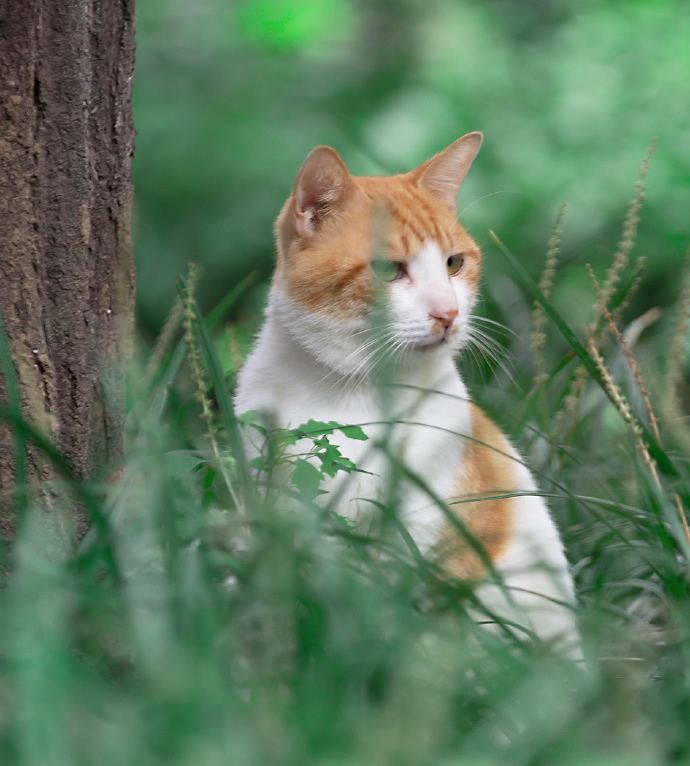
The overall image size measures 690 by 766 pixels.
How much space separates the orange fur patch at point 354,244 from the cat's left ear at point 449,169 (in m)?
0.06

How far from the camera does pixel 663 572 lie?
172 centimetres

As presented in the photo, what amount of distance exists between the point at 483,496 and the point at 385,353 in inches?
15.9

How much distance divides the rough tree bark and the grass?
28 centimetres

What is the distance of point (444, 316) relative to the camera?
2.04 m

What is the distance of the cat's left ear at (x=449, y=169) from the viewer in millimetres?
2328

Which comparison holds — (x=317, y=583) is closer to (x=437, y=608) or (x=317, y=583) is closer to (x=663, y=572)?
(x=437, y=608)

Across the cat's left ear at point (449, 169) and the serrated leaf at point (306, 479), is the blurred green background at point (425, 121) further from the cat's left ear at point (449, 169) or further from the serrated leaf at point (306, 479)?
the serrated leaf at point (306, 479)

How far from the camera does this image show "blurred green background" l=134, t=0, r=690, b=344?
11.8ft

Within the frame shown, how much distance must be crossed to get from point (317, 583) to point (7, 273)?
844mm

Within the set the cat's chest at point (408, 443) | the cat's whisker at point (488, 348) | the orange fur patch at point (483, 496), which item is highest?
the cat's whisker at point (488, 348)

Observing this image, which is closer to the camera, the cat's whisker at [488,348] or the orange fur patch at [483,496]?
the orange fur patch at [483,496]

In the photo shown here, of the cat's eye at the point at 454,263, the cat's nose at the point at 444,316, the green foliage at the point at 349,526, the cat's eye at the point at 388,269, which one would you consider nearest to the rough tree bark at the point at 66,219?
the green foliage at the point at 349,526

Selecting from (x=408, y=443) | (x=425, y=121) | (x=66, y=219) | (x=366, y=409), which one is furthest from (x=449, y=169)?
(x=425, y=121)

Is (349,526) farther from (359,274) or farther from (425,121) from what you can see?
(425,121)
